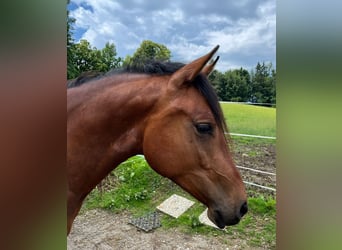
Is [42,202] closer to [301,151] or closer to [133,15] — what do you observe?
[301,151]

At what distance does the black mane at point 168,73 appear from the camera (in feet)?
3.03

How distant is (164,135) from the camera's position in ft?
2.93

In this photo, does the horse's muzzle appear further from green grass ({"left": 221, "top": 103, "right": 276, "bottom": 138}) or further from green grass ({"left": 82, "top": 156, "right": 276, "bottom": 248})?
green grass ({"left": 82, "top": 156, "right": 276, "bottom": 248})

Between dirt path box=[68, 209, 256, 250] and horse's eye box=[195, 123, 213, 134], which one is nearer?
horse's eye box=[195, 123, 213, 134]

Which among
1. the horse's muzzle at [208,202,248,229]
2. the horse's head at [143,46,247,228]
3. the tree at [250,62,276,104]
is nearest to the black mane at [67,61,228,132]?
the horse's head at [143,46,247,228]

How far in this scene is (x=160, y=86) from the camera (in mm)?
930

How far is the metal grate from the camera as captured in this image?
81.8 inches

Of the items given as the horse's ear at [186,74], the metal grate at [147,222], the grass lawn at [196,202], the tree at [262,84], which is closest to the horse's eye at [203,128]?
the horse's ear at [186,74]

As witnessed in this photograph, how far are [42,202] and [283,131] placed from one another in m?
0.43

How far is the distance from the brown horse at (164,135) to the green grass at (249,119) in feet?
2.80

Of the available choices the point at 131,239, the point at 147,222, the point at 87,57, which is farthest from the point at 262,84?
the point at 131,239

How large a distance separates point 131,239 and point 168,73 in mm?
1626

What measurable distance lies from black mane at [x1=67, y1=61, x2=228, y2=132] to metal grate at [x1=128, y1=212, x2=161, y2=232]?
1506 mm

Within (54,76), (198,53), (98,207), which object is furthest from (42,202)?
(98,207)
